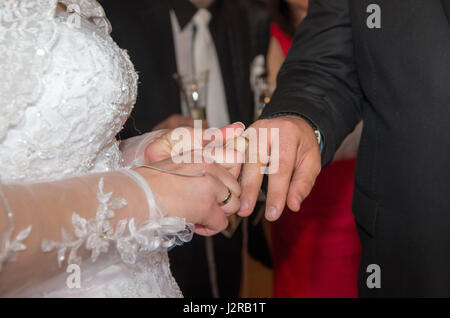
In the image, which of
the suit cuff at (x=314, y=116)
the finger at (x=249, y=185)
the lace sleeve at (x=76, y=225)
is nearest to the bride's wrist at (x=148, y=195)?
the lace sleeve at (x=76, y=225)

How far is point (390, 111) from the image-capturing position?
1.13m

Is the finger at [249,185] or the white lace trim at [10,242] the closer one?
the white lace trim at [10,242]

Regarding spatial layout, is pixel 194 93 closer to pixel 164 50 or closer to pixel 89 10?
pixel 164 50

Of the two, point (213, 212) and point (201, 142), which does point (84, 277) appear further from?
point (201, 142)

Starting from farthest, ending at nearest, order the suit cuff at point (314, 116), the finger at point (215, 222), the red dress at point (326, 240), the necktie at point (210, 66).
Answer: the red dress at point (326, 240) → the necktie at point (210, 66) → the suit cuff at point (314, 116) → the finger at point (215, 222)

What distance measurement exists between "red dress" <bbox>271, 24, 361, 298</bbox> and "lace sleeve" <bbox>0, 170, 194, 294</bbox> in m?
1.59

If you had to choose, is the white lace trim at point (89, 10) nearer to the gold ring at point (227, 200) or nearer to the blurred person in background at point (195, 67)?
the gold ring at point (227, 200)

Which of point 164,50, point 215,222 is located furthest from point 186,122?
point 215,222

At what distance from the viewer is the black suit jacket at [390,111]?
1.05 meters

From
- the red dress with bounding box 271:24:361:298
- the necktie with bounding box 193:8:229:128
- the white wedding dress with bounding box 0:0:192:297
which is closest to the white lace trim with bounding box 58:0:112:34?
the white wedding dress with bounding box 0:0:192:297

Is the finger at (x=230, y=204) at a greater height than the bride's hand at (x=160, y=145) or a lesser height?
lesser

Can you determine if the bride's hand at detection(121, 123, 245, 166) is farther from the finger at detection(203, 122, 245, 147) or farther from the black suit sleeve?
the black suit sleeve

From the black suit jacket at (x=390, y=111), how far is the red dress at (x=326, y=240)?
101 cm

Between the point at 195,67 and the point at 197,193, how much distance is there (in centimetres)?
128
